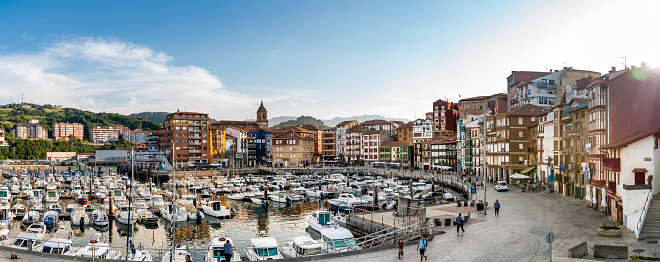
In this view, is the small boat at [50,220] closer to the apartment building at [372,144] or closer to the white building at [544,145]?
the white building at [544,145]

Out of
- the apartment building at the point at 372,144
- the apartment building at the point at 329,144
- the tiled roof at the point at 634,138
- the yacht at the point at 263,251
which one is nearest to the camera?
the tiled roof at the point at 634,138

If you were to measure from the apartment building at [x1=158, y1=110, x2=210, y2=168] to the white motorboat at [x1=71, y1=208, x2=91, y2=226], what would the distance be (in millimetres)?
81084

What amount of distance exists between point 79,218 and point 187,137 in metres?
87.2

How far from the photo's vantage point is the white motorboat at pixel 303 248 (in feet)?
99.3

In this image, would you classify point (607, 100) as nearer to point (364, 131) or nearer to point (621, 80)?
point (621, 80)

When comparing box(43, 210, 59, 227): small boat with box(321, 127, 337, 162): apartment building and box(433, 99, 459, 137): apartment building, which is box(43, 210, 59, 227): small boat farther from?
box(321, 127, 337, 162): apartment building

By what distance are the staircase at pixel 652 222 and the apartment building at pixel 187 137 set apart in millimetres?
121139

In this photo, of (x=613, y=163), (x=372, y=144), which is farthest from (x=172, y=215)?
(x=372, y=144)

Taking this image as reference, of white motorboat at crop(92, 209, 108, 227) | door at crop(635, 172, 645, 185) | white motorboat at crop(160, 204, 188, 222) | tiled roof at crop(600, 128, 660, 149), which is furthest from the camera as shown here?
white motorboat at crop(160, 204, 188, 222)

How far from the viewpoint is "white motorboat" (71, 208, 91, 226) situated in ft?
154

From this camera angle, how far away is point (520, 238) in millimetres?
27547

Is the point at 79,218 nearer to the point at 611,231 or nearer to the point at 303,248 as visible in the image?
the point at 303,248

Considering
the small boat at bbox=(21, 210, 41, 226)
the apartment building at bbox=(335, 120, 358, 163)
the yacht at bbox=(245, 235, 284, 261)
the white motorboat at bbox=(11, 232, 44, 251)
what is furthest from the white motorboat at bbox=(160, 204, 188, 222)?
the apartment building at bbox=(335, 120, 358, 163)

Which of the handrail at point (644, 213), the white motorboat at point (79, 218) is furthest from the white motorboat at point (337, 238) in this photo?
the white motorboat at point (79, 218)
